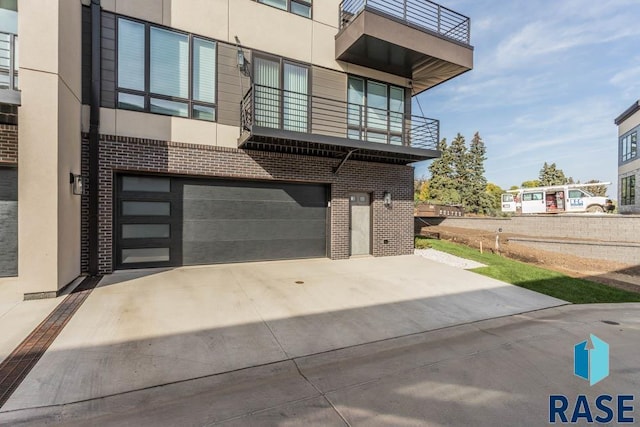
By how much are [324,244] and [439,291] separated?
429cm

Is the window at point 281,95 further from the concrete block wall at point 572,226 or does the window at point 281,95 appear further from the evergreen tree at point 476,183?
the evergreen tree at point 476,183

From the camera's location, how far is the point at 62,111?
5598mm

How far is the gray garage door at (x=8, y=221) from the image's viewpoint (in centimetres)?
563

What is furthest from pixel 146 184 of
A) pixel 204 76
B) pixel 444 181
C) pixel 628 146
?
pixel 628 146

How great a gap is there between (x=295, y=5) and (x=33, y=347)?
10222 mm

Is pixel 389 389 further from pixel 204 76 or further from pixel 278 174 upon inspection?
pixel 204 76

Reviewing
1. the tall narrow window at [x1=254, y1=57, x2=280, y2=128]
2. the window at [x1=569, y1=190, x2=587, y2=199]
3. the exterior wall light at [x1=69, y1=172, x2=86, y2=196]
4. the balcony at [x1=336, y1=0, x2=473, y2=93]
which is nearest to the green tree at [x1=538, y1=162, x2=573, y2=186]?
the window at [x1=569, y1=190, x2=587, y2=199]

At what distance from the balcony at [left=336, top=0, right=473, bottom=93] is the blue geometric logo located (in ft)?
27.5

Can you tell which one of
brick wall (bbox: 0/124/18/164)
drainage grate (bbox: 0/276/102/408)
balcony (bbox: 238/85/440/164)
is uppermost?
balcony (bbox: 238/85/440/164)

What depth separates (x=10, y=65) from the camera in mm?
5348

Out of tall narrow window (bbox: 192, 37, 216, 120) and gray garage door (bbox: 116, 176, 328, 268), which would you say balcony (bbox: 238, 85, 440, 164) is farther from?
gray garage door (bbox: 116, 176, 328, 268)

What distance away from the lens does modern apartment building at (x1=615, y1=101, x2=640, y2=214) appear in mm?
21781

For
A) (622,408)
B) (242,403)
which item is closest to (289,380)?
(242,403)

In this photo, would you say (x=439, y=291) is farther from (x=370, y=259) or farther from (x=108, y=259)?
(x=108, y=259)
